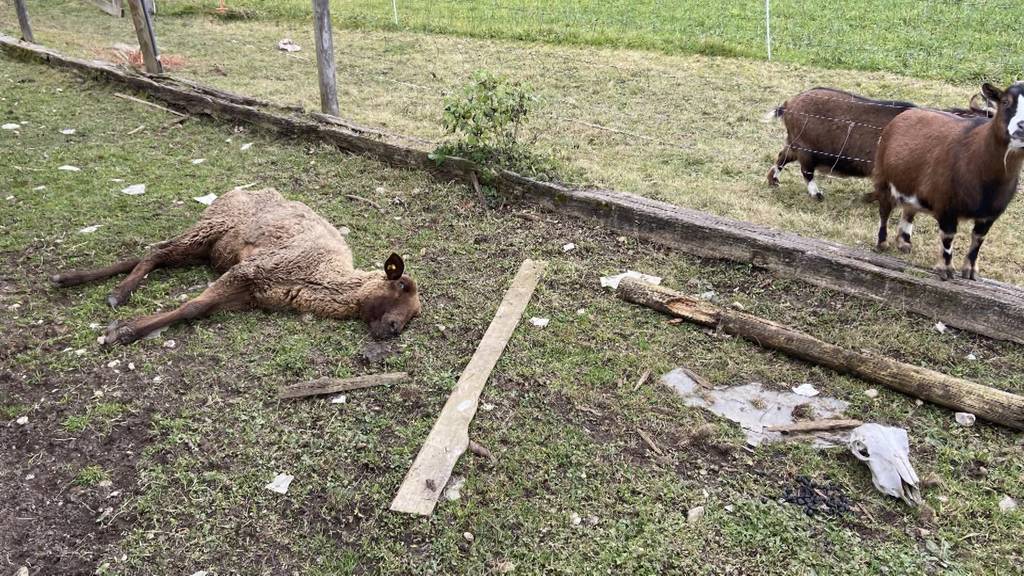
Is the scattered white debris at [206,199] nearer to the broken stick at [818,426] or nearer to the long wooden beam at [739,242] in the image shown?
the long wooden beam at [739,242]

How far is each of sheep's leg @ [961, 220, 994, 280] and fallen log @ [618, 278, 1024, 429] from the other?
1.30m

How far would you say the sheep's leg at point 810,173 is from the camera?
703 cm

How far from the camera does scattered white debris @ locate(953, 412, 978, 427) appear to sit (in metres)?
3.85

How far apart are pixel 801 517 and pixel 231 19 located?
16476 millimetres

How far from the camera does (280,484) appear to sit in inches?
137

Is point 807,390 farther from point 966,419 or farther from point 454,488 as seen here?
point 454,488

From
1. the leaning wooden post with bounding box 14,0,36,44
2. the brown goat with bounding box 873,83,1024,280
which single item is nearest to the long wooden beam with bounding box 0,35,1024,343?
the brown goat with bounding box 873,83,1024,280

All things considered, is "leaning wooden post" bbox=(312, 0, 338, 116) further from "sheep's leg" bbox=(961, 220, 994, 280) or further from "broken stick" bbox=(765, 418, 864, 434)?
"sheep's leg" bbox=(961, 220, 994, 280)

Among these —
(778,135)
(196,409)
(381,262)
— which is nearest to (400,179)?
(381,262)

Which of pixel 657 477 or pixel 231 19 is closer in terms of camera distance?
pixel 657 477

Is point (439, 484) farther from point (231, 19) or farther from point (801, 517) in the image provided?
point (231, 19)

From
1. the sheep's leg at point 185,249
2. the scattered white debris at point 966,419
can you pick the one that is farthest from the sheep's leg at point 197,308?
the scattered white debris at point 966,419

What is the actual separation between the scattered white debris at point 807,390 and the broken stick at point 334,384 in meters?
2.37

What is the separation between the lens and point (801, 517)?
10.9ft
